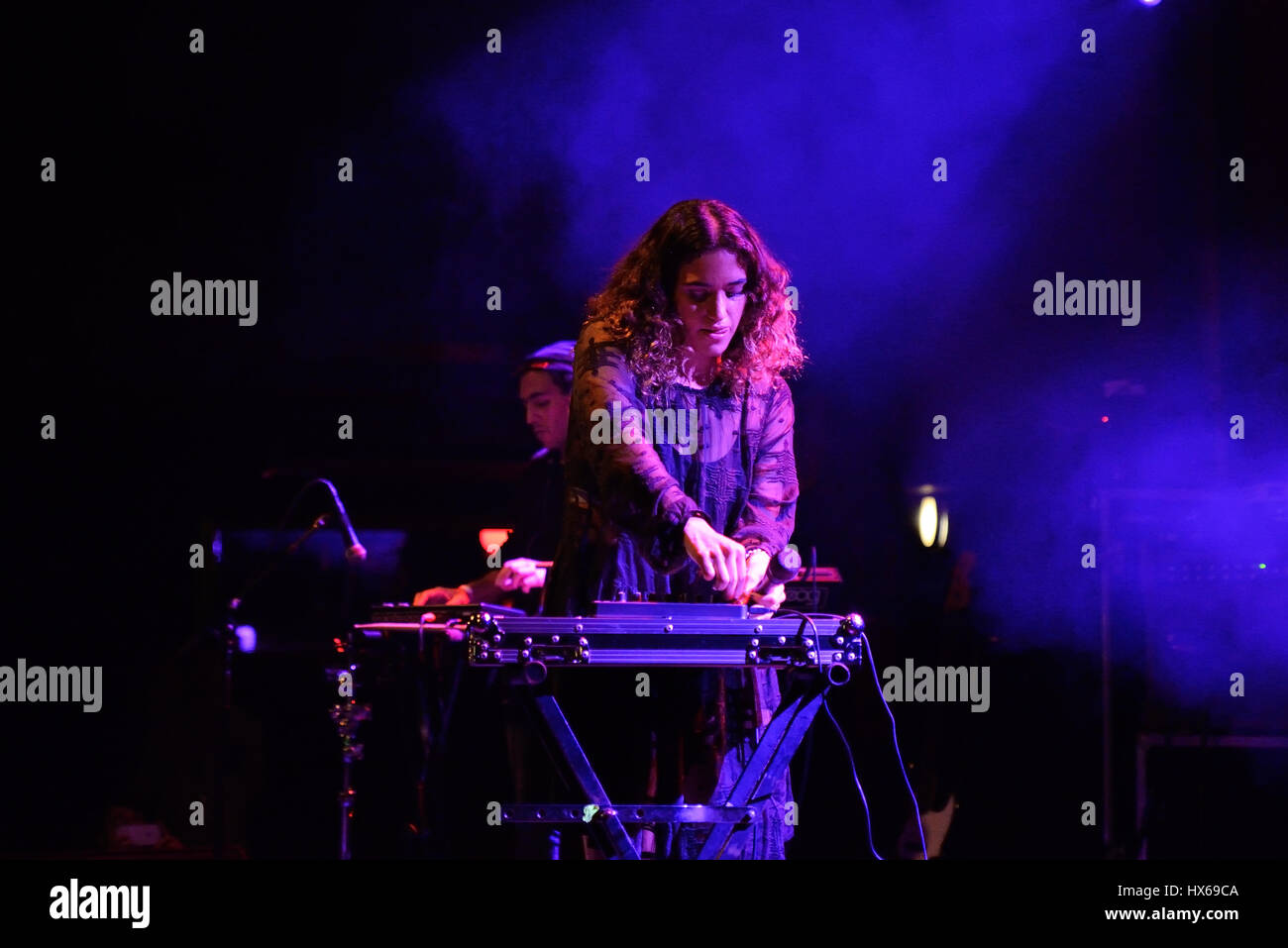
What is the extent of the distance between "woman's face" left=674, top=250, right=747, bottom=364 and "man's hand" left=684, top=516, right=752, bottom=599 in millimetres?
504

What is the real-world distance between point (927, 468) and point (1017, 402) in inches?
18.6

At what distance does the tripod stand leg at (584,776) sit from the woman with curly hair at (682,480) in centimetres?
14

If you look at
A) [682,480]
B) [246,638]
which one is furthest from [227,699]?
[682,480]

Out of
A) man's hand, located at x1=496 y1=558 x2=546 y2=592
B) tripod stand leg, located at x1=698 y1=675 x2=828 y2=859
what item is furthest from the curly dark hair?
man's hand, located at x1=496 y1=558 x2=546 y2=592

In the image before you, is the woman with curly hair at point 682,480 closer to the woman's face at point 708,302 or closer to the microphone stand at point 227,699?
the woman's face at point 708,302

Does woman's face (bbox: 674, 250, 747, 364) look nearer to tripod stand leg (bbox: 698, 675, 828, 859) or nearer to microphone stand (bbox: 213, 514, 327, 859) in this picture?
tripod stand leg (bbox: 698, 675, 828, 859)

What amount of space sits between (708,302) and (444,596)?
2.11 m

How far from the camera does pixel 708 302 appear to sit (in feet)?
8.72

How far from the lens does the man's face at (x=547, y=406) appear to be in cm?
450

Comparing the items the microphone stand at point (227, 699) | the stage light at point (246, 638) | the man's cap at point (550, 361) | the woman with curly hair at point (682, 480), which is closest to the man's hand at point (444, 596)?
the microphone stand at point (227, 699)

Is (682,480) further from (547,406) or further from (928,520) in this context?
(928,520)

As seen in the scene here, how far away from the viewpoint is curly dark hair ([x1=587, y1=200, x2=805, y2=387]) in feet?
8.60

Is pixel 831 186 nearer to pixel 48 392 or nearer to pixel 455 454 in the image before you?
pixel 455 454
